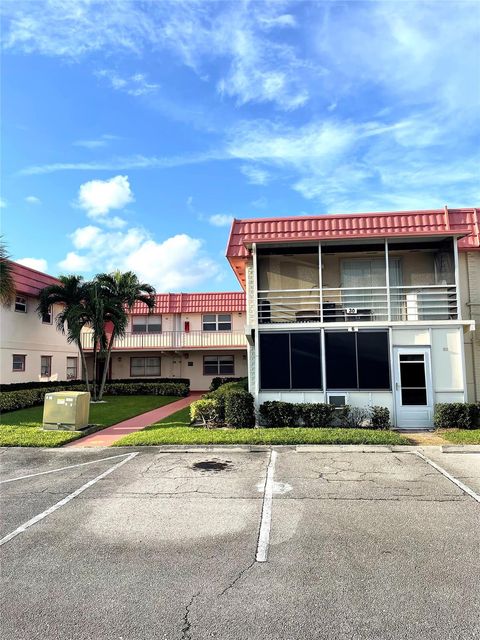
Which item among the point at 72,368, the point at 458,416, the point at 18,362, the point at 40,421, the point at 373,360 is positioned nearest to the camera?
the point at 458,416

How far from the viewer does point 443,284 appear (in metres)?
13.7

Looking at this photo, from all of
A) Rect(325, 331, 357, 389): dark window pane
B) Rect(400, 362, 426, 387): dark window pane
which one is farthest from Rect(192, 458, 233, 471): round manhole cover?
Rect(400, 362, 426, 387): dark window pane

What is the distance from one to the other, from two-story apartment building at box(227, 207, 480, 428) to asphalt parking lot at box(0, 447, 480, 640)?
15.6 ft

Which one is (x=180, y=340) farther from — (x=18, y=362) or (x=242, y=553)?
(x=242, y=553)

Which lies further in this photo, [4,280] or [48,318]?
[48,318]

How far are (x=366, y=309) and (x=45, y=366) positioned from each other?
17.0 m

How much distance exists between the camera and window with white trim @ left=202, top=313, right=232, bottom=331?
29.2 metres

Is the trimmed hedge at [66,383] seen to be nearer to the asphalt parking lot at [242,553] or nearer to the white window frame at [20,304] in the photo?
the white window frame at [20,304]

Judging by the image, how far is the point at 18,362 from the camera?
68.8 ft

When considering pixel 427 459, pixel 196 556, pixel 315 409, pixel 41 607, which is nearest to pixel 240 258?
pixel 315 409

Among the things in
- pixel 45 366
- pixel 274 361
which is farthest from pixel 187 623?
pixel 45 366

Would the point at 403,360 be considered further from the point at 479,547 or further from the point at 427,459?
the point at 479,547

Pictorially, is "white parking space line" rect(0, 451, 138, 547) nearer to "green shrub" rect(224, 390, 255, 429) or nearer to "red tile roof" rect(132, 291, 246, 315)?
"green shrub" rect(224, 390, 255, 429)

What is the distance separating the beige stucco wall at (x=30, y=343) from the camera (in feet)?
65.5
